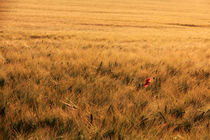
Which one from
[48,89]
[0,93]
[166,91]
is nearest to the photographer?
[0,93]

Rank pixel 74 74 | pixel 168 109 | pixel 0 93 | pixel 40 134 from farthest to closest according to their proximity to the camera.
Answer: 1. pixel 74 74
2. pixel 0 93
3. pixel 168 109
4. pixel 40 134

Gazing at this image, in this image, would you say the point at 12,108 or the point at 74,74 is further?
the point at 74,74

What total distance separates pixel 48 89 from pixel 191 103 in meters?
1.23

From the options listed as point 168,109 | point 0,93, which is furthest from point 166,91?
point 0,93

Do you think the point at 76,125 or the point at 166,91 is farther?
the point at 166,91

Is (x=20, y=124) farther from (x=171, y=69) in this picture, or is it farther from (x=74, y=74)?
(x=171, y=69)

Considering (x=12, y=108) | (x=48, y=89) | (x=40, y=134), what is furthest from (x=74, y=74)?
(x=40, y=134)

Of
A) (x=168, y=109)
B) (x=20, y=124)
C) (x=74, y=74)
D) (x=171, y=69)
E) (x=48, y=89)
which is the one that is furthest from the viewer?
(x=171, y=69)

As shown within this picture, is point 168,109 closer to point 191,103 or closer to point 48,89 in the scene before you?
point 191,103

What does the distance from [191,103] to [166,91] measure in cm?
25

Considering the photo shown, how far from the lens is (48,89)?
4.80 ft

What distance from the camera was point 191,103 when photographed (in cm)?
138

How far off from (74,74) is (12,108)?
0.96 m

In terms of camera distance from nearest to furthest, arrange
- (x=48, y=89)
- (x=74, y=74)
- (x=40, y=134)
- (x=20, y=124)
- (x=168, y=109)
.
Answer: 1. (x=40, y=134)
2. (x=20, y=124)
3. (x=168, y=109)
4. (x=48, y=89)
5. (x=74, y=74)
